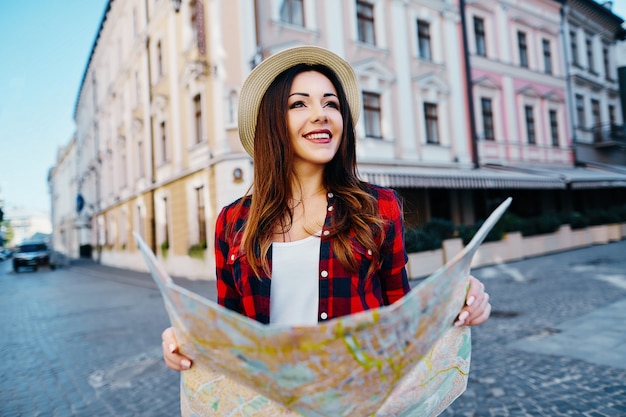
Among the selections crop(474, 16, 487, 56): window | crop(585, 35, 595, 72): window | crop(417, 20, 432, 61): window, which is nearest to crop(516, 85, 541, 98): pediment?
crop(474, 16, 487, 56): window

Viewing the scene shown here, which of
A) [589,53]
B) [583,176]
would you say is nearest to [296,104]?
[583,176]

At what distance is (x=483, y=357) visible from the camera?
12.7 feet

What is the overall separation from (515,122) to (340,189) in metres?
17.4

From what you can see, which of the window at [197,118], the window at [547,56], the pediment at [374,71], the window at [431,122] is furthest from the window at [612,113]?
the window at [197,118]

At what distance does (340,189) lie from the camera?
1295mm

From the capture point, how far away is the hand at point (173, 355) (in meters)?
0.84

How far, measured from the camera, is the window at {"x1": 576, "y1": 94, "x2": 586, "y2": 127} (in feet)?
62.4

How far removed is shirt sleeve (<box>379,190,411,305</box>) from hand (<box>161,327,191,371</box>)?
2.04 feet

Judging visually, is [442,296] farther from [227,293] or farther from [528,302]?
[528,302]

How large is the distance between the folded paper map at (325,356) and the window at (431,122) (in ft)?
45.8

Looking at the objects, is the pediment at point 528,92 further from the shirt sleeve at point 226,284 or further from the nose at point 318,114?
the shirt sleeve at point 226,284

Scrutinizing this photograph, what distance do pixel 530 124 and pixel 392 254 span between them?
18.6 meters

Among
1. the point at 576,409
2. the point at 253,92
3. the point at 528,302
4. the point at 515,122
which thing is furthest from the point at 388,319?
the point at 515,122

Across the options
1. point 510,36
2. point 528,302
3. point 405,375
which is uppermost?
point 510,36
